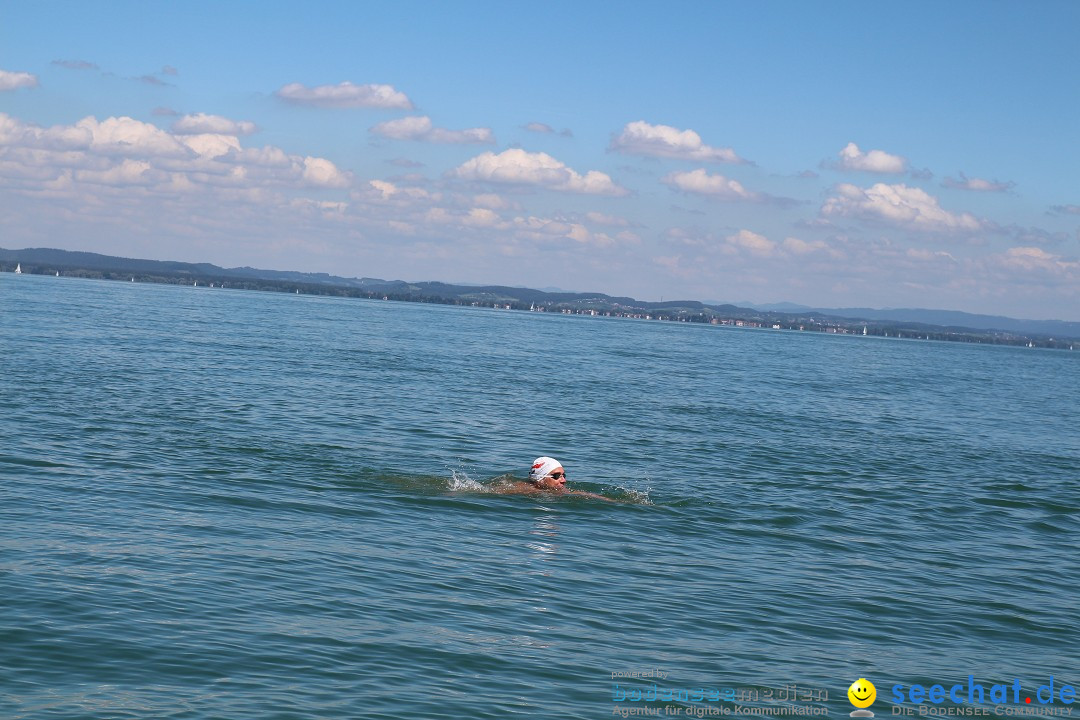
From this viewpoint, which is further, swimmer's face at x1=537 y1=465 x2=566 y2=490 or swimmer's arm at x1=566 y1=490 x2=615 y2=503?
swimmer's arm at x1=566 y1=490 x2=615 y2=503

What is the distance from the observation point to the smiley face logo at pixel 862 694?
14406 millimetres

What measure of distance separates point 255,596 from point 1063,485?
3071 centimetres

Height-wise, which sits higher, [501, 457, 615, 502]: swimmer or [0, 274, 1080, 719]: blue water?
[501, 457, 615, 502]: swimmer

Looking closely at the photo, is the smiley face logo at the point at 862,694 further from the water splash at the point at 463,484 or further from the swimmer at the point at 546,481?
the water splash at the point at 463,484

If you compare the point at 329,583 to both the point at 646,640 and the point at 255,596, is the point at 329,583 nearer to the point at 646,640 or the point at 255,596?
the point at 255,596

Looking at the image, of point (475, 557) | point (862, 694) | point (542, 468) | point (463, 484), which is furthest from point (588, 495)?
point (862, 694)

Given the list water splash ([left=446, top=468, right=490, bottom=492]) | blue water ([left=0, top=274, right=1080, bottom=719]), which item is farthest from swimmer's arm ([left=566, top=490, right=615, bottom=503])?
water splash ([left=446, top=468, right=490, bottom=492])

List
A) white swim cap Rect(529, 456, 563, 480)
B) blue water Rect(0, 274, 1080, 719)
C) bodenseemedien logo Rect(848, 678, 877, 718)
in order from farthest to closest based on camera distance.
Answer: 1. white swim cap Rect(529, 456, 563, 480)
2. blue water Rect(0, 274, 1080, 719)
3. bodenseemedien logo Rect(848, 678, 877, 718)

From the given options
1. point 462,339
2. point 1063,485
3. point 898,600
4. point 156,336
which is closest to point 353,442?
point 898,600

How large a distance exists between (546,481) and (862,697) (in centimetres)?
1384

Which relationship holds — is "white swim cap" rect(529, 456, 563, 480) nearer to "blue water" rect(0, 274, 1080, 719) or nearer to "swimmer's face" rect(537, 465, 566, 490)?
"swimmer's face" rect(537, 465, 566, 490)

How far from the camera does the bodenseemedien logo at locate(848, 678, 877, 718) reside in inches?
559

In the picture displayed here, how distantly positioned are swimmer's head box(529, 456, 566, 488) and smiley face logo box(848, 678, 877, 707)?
1319 cm

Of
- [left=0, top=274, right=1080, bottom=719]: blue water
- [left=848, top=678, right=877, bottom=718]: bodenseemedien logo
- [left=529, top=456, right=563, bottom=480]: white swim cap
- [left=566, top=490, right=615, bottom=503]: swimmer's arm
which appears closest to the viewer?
[left=848, top=678, right=877, bottom=718]: bodenseemedien logo
